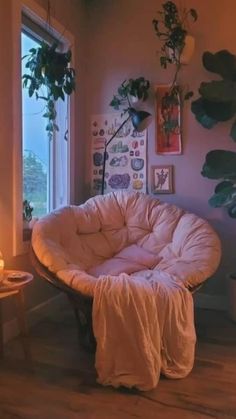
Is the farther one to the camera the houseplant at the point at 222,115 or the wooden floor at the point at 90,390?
the houseplant at the point at 222,115

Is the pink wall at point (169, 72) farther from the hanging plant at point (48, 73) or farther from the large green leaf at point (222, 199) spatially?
the hanging plant at point (48, 73)

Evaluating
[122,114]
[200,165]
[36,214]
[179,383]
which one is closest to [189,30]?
[122,114]

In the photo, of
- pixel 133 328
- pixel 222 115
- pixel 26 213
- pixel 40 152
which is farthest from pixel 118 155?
pixel 133 328

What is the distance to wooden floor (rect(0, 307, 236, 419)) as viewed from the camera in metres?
1.72

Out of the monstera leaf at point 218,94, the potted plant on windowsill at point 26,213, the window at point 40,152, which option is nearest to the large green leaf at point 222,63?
the monstera leaf at point 218,94

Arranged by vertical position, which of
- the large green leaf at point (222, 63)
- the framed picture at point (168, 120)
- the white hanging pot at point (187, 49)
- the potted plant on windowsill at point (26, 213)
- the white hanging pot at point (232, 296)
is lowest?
the white hanging pot at point (232, 296)

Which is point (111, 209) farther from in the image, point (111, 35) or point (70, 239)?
point (111, 35)

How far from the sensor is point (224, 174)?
9.20 ft

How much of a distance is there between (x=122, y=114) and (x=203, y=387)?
2314 millimetres

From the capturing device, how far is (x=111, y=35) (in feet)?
11.1

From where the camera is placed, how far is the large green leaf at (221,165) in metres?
2.78

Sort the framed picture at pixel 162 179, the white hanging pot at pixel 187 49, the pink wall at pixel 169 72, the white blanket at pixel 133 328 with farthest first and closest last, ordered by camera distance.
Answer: the framed picture at pixel 162 179
the pink wall at pixel 169 72
the white hanging pot at pixel 187 49
the white blanket at pixel 133 328

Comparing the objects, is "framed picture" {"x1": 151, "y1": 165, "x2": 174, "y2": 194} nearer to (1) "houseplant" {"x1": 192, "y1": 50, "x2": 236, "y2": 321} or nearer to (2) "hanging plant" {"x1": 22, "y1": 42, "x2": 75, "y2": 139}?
(1) "houseplant" {"x1": 192, "y1": 50, "x2": 236, "y2": 321}

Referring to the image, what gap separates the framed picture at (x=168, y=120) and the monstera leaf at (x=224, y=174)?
1.53ft
